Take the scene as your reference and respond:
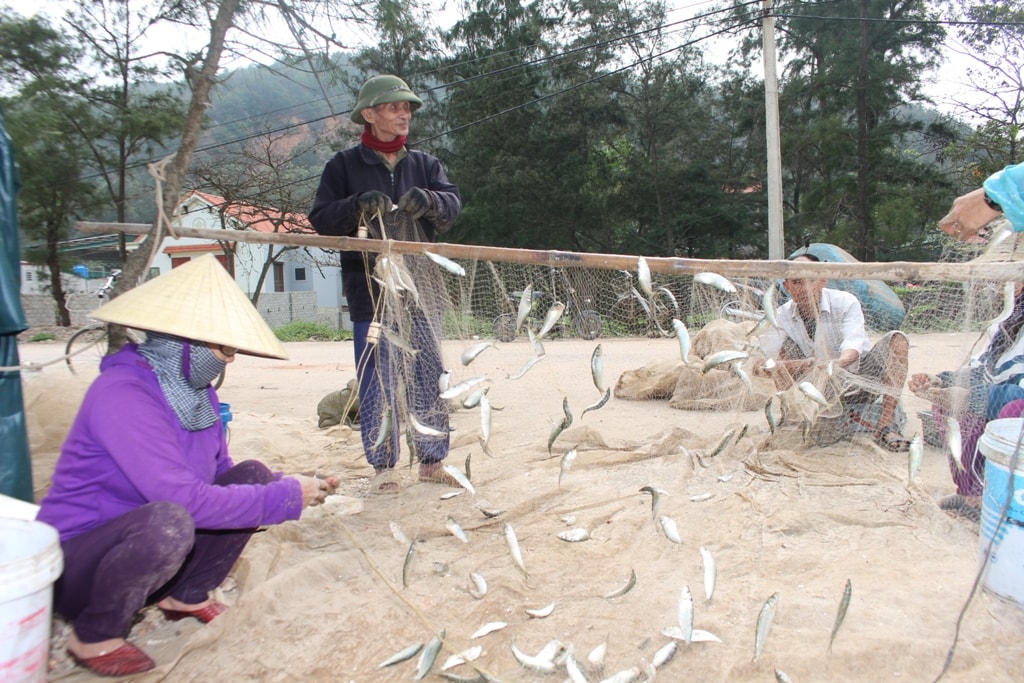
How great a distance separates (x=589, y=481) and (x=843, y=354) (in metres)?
1.72

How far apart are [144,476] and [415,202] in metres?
1.97

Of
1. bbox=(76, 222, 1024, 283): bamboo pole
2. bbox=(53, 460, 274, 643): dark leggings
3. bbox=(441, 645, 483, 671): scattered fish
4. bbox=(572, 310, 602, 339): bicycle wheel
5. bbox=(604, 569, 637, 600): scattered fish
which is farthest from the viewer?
bbox=(572, 310, 602, 339): bicycle wheel

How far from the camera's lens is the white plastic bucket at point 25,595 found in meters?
1.57

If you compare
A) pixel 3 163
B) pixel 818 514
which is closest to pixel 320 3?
pixel 3 163

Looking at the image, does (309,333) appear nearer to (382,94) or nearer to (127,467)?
(382,94)

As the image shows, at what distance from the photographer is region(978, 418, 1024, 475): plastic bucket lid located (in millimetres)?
2143

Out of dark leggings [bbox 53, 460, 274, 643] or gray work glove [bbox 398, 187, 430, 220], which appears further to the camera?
gray work glove [bbox 398, 187, 430, 220]

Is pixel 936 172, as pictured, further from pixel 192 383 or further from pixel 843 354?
pixel 192 383

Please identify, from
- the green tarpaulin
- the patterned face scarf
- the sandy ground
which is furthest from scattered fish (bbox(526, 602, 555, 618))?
the green tarpaulin

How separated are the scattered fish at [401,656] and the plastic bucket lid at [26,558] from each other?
0.99 metres

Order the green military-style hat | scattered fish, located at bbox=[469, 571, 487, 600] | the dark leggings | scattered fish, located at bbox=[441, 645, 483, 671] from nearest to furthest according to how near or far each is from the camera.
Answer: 1. the dark leggings
2. scattered fish, located at bbox=[441, 645, 483, 671]
3. scattered fish, located at bbox=[469, 571, 487, 600]
4. the green military-style hat

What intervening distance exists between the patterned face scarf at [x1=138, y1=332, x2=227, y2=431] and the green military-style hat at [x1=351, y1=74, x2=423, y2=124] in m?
1.94

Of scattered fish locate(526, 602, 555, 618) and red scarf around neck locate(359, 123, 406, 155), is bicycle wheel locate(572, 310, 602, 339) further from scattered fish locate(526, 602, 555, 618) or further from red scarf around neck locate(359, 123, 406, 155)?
scattered fish locate(526, 602, 555, 618)

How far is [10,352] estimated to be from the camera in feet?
8.70
